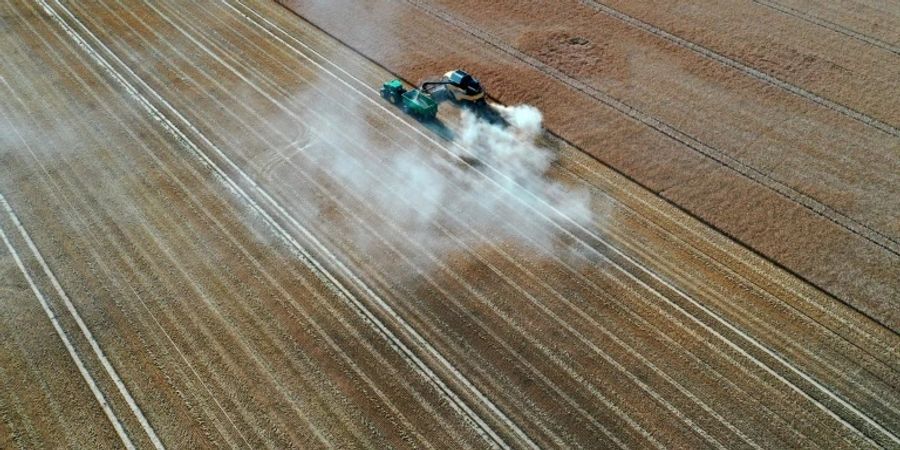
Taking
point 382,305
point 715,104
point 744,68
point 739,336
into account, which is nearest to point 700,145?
point 715,104

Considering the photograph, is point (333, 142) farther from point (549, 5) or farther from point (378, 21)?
point (549, 5)

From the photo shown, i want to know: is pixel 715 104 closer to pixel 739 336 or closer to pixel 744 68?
pixel 744 68

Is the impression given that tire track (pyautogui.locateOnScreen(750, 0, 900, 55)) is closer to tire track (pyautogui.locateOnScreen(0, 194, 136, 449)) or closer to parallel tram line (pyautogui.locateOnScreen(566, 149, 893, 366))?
parallel tram line (pyautogui.locateOnScreen(566, 149, 893, 366))

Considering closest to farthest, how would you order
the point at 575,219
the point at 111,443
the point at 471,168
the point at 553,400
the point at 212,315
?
the point at 111,443, the point at 553,400, the point at 212,315, the point at 575,219, the point at 471,168

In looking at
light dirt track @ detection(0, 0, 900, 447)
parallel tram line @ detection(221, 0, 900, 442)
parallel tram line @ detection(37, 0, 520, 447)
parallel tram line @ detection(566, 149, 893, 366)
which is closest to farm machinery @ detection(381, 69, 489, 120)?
light dirt track @ detection(0, 0, 900, 447)

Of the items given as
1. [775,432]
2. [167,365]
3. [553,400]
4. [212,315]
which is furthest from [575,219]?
[167,365]

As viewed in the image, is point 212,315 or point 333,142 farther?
point 333,142
